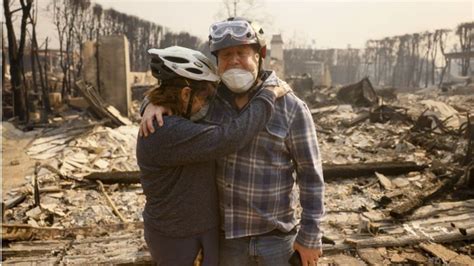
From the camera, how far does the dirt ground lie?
8630mm

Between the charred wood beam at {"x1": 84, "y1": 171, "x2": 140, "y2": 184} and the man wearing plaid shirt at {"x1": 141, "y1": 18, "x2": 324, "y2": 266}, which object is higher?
the man wearing plaid shirt at {"x1": 141, "y1": 18, "x2": 324, "y2": 266}

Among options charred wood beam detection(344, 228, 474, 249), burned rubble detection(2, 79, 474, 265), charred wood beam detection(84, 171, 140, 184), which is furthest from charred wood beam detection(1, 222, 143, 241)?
charred wood beam detection(344, 228, 474, 249)

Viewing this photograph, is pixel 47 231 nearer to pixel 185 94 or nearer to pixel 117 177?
pixel 117 177

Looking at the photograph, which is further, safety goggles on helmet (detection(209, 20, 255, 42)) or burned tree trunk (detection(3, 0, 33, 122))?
burned tree trunk (detection(3, 0, 33, 122))

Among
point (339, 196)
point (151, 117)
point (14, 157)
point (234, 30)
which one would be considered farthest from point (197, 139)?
point (14, 157)

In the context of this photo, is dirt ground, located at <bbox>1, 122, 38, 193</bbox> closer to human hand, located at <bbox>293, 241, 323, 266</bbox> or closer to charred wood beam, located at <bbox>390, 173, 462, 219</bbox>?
charred wood beam, located at <bbox>390, 173, 462, 219</bbox>

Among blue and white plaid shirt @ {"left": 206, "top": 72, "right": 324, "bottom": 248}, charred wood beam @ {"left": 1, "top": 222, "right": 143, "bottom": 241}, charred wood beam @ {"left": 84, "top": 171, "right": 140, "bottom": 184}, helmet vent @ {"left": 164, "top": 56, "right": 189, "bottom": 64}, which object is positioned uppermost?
helmet vent @ {"left": 164, "top": 56, "right": 189, "bottom": 64}

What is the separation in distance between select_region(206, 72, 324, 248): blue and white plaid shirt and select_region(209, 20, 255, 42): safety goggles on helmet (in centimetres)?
28

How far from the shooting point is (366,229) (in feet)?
14.7

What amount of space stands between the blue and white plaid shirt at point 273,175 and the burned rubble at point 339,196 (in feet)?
6.49

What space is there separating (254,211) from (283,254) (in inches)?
12.1

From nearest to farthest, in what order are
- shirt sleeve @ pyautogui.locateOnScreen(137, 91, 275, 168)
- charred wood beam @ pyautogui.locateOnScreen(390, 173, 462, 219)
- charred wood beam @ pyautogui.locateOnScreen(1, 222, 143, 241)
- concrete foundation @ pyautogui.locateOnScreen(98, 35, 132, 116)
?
shirt sleeve @ pyautogui.locateOnScreen(137, 91, 275, 168)
charred wood beam @ pyautogui.locateOnScreen(1, 222, 143, 241)
charred wood beam @ pyautogui.locateOnScreen(390, 173, 462, 219)
concrete foundation @ pyautogui.locateOnScreen(98, 35, 132, 116)

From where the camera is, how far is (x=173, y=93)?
208 centimetres

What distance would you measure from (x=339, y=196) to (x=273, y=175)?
17.6 feet
